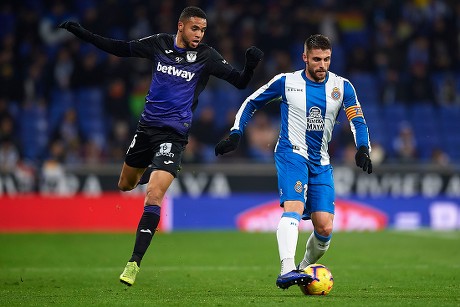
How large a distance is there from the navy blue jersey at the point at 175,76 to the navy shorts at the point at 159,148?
78mm

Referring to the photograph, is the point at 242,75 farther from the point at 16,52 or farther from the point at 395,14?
the point at 395,14

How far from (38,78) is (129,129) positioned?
289cm

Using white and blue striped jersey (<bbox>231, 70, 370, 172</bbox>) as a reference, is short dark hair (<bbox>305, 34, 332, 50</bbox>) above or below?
above

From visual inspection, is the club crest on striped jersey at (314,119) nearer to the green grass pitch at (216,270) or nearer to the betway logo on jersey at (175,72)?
the betway logo on jersey at (175,72)

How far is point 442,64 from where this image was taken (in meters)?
22.7

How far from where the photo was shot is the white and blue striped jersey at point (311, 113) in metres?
8.36

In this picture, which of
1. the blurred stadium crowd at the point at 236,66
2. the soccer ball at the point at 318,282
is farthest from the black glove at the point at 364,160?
the blurred stadium crowd at the point at 236,66

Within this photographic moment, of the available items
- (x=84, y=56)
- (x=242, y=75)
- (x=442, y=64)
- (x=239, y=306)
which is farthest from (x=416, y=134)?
(x=239, y=306)

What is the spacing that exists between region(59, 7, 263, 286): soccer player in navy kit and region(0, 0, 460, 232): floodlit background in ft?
30.1

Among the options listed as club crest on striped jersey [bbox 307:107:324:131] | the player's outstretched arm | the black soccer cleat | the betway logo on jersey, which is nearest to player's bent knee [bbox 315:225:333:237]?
the black soccer cleat

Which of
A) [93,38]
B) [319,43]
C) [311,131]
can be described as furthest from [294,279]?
[93,38]

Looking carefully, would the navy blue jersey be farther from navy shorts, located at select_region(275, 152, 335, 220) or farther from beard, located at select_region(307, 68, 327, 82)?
navy shorts, located at select_region(275, 152, 335, 220)

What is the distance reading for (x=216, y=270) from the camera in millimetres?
11031

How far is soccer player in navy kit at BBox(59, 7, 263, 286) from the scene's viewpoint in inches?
348
